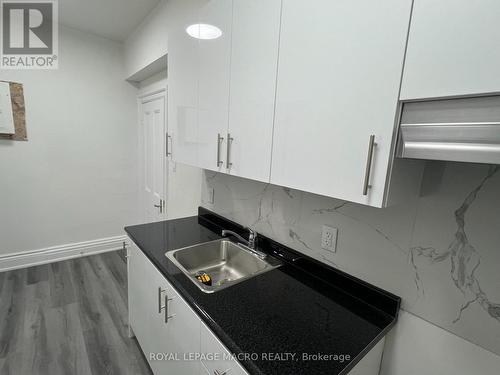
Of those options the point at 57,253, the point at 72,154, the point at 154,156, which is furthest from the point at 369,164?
the point at 57,253

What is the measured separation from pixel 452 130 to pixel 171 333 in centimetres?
137

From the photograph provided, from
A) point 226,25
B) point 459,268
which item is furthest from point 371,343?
point 226,25

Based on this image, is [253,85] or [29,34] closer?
[253,85]

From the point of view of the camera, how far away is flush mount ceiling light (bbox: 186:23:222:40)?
130cm

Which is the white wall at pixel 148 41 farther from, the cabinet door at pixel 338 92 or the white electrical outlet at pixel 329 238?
the white electrical outlet at pixel 329 238

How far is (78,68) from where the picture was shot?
2941 millimetres

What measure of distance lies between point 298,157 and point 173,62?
1268mm

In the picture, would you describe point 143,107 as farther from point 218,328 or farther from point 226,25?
point 218,328

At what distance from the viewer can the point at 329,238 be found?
1.21m

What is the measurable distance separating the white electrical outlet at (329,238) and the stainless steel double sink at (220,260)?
1.02 feet

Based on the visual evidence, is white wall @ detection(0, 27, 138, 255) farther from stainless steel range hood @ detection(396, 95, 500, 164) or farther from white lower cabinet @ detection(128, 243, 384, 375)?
stainless steel range hood @ detection(396, 95, 500, 164)

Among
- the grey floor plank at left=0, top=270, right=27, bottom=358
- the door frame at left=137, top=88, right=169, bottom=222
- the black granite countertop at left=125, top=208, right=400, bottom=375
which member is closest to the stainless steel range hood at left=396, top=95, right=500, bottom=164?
the black granite countertop at left=125, top=208, right=400, bottom=375

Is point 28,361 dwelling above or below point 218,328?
below

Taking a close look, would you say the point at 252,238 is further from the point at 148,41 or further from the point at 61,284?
the point at 61,284
